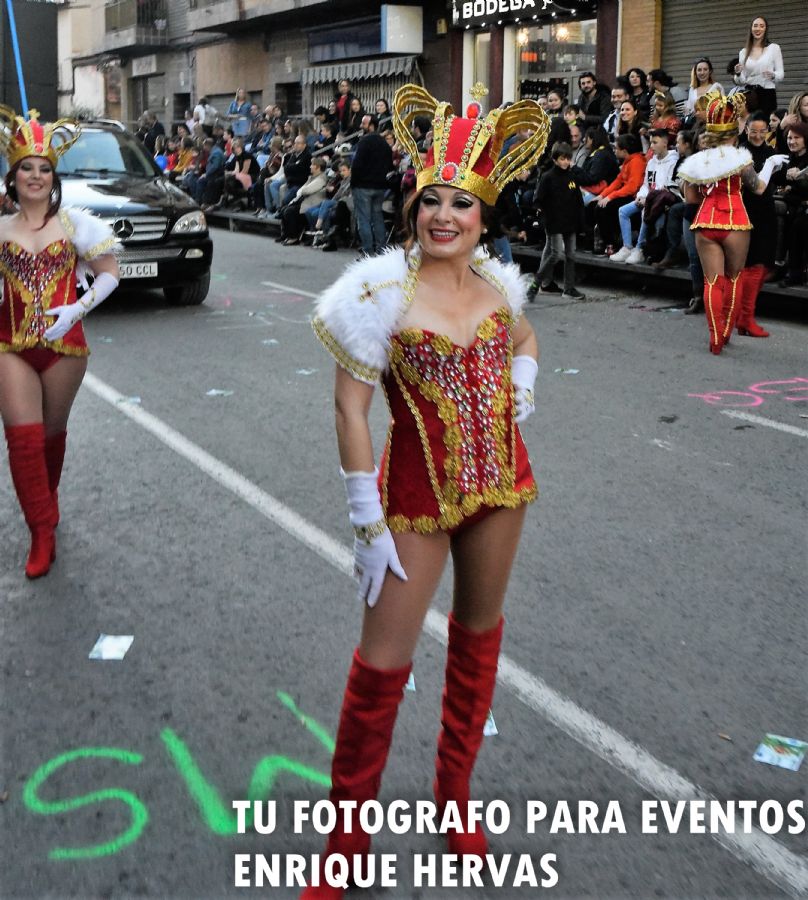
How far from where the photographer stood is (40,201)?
16.5 feet

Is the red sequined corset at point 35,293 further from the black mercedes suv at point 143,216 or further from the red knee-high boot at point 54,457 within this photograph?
the black mercedes suv at point 143,216

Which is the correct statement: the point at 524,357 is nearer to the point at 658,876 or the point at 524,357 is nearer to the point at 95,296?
the point at 658,876

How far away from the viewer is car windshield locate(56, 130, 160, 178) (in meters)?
12.7

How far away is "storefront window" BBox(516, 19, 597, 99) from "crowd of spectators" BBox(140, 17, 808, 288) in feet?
2.54

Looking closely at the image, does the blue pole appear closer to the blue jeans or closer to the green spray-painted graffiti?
the blue jeans

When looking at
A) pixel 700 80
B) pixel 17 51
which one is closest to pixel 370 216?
pixel 700 80

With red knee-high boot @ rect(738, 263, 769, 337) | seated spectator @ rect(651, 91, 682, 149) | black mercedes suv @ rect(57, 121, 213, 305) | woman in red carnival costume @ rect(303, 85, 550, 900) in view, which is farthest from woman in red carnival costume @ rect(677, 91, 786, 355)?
woman in red carnival costume @ rect(303, 85, 550, 900)

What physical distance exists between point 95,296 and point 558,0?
1929cm

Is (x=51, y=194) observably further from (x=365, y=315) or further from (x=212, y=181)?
(x=212, y=181)

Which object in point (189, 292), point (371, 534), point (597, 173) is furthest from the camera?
point (597, 173)

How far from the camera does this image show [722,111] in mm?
9297

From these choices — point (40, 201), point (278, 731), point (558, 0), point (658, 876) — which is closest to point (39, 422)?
point (40, 201)

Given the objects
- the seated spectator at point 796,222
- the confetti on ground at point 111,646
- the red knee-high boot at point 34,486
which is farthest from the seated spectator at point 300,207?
the confetti on ground at point 111,646

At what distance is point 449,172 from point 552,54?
73.3 ft
